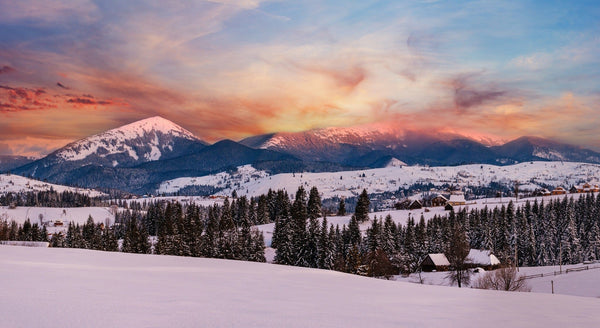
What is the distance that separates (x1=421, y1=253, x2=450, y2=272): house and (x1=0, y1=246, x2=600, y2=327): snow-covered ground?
8400 cm

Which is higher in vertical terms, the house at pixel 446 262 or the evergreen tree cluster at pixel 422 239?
the evergreen tree cluster at pixel 422 239

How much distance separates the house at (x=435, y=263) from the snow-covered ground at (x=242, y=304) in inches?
3307

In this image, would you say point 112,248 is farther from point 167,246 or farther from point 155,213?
point 155,213

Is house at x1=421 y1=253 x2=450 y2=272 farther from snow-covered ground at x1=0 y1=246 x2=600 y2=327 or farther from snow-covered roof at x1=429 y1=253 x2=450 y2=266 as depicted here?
snow-covered ground at x1=0 y1=246 x2=600 y2=327

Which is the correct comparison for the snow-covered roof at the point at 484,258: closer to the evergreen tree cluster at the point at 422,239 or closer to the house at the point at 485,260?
the house at the point at 485,260

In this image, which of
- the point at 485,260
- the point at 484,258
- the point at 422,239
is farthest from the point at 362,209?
the point at 485,260

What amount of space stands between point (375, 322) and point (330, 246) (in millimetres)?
74277

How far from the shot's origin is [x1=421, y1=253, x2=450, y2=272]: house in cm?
9769

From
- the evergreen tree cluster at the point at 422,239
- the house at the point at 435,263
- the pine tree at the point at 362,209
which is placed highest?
the pine tree at the point at 362,209

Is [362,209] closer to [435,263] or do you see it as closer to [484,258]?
[435,263]

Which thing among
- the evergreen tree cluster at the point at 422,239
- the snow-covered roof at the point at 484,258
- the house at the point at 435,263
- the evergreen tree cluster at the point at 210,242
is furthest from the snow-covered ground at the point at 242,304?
the snow-covered roof at the point at 484,258

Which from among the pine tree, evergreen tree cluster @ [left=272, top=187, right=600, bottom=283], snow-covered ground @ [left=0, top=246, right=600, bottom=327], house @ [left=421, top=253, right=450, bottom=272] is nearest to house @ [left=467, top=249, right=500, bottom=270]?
evergreen tree cluster @ [left=272, top=187, right=600, bottom=283]

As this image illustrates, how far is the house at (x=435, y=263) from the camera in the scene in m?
97.7

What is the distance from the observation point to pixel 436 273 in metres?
90.9
